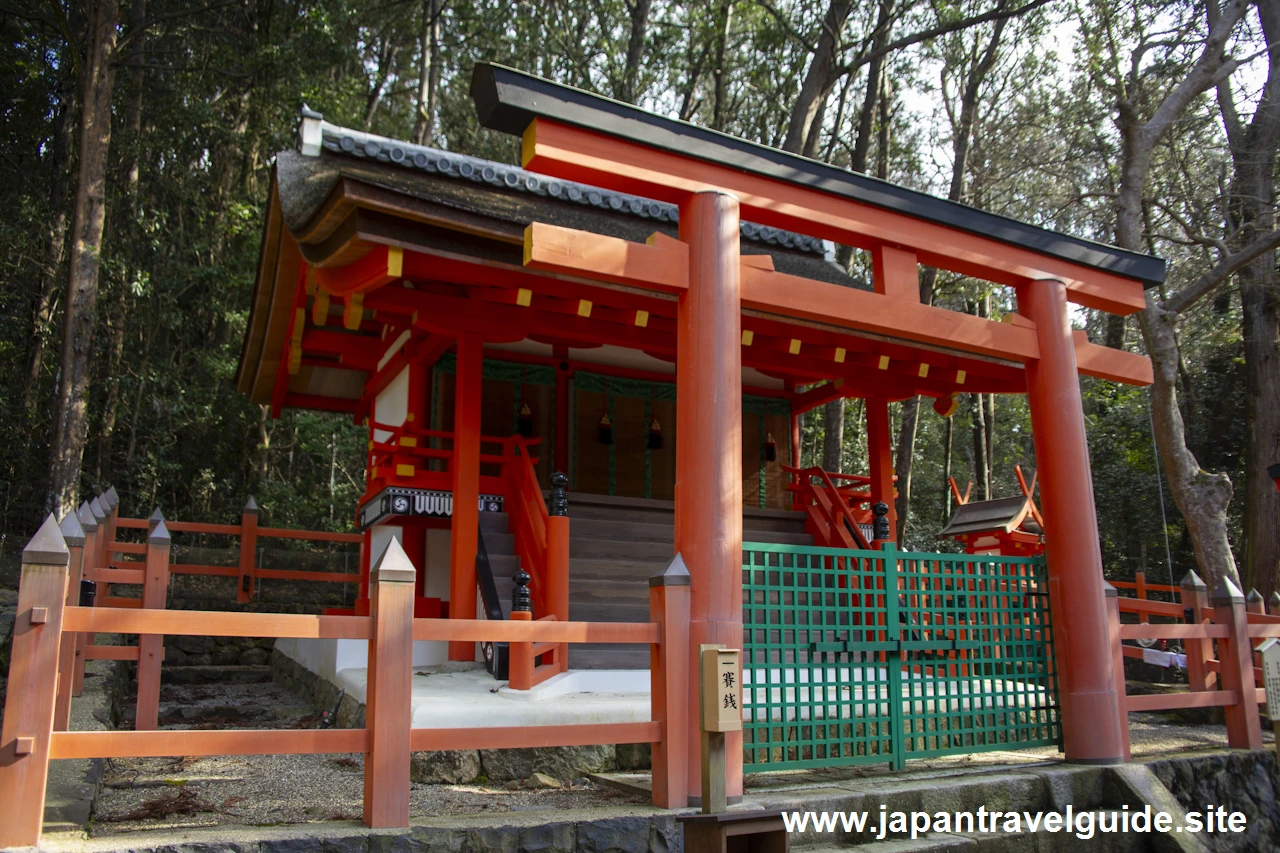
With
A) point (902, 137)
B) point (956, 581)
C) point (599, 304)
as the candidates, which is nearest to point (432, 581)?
point (599, 304)

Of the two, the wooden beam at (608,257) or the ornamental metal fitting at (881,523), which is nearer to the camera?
the wooden beam at (608,257)

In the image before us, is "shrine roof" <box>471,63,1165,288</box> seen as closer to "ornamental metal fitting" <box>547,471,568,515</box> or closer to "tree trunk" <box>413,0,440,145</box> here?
"ornamental metal fitting" <box>547,471,568,515</box>

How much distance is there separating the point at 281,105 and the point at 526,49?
5.88 m

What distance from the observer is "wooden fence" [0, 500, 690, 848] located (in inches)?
132

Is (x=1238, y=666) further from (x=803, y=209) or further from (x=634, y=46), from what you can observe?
(x=634, y=46)

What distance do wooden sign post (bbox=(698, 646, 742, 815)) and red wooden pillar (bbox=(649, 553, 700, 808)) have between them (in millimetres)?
153

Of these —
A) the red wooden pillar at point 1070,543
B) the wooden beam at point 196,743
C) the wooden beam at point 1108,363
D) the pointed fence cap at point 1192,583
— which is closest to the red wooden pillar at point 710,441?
the wooden beam at point 196,743

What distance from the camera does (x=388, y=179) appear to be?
688 centimetres

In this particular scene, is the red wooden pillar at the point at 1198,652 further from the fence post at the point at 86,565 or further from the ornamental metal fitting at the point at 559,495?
the fence post at the point at 86,565

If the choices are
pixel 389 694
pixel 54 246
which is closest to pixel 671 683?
pixel 389 694

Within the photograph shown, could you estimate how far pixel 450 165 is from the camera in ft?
24.4

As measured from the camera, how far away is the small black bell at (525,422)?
32.5 feet

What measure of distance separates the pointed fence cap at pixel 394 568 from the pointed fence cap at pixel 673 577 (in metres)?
1.24

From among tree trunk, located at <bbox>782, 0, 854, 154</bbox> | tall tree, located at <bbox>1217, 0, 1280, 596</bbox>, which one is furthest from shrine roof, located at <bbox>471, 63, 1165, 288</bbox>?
tree trunk, located at <bbox>782, 0, 854, 154</bbox>
